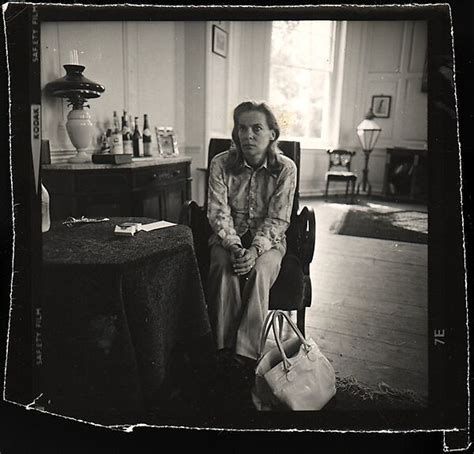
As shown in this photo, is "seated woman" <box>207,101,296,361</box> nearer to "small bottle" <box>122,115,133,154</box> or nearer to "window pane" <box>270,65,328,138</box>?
"window pane" <box>270,65,328,138</box>

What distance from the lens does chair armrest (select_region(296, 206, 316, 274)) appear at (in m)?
0.97

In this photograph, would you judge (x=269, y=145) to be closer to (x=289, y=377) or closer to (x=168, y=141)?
(x=168, y=141)

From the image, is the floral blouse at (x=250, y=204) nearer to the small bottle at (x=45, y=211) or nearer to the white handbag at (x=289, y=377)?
the white handbag at (x=289, y=377)

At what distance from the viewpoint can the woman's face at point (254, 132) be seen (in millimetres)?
927

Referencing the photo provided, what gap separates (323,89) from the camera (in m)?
0.95

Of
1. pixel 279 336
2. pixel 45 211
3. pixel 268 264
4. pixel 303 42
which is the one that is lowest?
pixel 279 336

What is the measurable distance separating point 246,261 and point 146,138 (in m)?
0.37

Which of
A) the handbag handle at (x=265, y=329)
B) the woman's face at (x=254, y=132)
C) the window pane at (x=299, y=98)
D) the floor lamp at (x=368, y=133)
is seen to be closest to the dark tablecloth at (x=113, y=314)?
the handbag handle at (x=265, y=329)

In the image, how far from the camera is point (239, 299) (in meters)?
0.97

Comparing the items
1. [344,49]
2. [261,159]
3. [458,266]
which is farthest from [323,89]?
[458,266]

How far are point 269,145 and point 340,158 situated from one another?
0.17 metres

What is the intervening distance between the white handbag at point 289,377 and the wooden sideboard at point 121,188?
37cm

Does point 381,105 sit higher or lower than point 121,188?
higher

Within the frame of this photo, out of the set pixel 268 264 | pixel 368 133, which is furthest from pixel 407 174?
pixel 268 264
